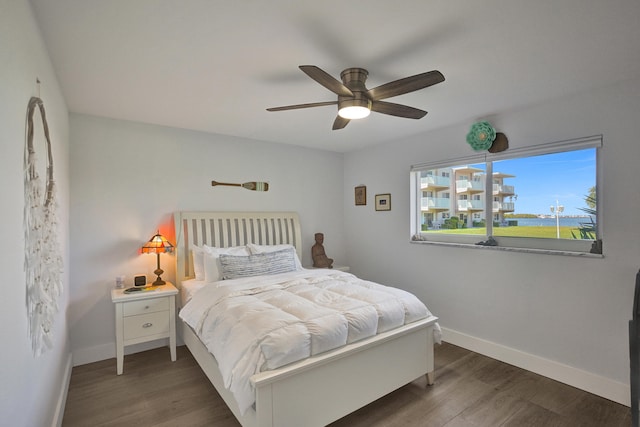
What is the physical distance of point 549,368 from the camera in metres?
2.74

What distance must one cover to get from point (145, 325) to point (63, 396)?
0.73 meters

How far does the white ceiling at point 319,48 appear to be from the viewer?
1537 millimetres

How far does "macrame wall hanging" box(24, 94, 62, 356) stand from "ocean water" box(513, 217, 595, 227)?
368 cm

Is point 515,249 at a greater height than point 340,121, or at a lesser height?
lesser

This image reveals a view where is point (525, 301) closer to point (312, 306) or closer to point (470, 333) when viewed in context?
point (470, 333)

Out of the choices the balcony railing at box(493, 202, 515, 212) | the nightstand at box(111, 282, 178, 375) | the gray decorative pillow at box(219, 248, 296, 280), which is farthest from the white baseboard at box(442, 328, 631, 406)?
the nightstand at box(111, 282, 178, 375)

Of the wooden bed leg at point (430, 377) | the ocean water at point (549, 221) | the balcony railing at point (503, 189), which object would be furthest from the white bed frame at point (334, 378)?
the balcony railing at point (503, 189)

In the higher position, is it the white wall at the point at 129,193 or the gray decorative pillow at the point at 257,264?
the white wall at the point at 129,193

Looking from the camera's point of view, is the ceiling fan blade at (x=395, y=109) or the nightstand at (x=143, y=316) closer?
the ceiling fan blade at (x=395, y=109)

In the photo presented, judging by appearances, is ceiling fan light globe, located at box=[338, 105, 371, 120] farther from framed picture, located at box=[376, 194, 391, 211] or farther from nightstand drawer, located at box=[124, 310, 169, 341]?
nightstand drawer, located at box=[124, 310, 169, 341]

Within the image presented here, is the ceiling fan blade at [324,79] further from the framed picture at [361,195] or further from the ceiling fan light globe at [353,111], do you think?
the framed picture at [361,195]

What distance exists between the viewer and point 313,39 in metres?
1.78

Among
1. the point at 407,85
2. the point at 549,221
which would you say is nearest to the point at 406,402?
the point at 549,221

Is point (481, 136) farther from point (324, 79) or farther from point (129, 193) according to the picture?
point (129, 193)
